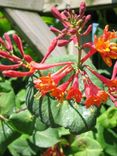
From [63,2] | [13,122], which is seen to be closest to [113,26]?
[63,2]

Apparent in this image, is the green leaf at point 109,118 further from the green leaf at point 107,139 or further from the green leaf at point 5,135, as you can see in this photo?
the green leaf at point 5,135

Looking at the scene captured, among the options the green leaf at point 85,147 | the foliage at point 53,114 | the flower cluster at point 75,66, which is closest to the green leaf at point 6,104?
the foliage at point 53,114

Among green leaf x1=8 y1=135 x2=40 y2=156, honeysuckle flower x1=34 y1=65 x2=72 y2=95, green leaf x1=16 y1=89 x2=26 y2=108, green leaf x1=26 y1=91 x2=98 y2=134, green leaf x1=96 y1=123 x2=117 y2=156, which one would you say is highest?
honeysuckle flower x1=34 y1=65 x2=72 y2=95

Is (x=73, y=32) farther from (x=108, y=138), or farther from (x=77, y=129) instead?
(x=108, y=138)

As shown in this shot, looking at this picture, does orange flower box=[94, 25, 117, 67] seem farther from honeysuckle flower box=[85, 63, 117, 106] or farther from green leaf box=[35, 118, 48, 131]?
green leaf box=[35, 118, 48, 131]

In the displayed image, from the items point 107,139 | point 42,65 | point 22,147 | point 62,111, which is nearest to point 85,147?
point 107,139

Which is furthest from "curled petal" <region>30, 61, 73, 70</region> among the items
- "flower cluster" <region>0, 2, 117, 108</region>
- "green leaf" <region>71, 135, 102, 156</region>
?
"green leaf" <region>71, 135, 102, 156</region>
